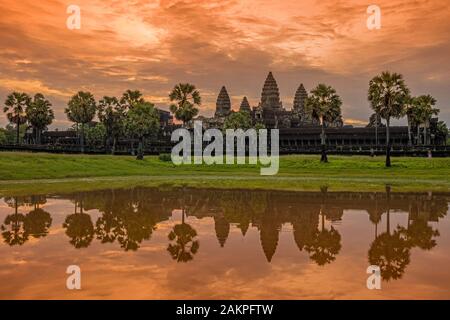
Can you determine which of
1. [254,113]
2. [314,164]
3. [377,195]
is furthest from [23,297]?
[254,113]

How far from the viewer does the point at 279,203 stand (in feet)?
76.3

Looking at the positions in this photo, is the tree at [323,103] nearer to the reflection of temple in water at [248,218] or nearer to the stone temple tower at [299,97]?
the reflection of temple in water at [248,218]

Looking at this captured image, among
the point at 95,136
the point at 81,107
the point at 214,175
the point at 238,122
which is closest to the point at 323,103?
the point at 214,175

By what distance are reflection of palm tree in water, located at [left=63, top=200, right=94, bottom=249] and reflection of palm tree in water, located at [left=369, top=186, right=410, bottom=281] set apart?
26.3ft

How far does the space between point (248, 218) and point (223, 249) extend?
603 cm

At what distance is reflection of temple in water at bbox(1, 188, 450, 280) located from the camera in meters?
13.1

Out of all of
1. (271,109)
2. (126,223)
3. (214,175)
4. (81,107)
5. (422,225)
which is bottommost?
(422,225)

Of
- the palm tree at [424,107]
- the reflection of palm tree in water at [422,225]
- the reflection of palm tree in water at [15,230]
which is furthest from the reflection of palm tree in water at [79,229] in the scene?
the palm tree at [424,107]

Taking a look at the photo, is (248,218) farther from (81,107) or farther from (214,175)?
(81,107)

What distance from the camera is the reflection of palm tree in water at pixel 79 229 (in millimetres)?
13577

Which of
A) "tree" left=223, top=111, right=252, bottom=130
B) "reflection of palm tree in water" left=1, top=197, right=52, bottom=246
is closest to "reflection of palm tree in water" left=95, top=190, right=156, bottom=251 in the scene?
"reflection of palm tree in water" left=1, top=197, right=52, bottom=246

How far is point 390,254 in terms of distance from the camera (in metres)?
12.2

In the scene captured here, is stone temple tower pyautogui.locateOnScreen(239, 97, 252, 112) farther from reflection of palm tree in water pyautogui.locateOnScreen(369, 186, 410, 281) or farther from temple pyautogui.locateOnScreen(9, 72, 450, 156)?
reflection of palm tree in water pyautogui.locateOnScreen(369, 186, 410, 281)
